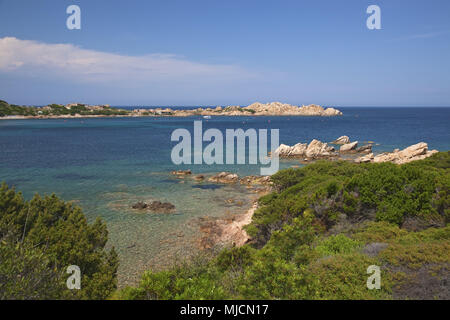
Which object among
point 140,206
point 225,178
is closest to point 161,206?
point 140,206

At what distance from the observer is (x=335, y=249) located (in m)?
11.0

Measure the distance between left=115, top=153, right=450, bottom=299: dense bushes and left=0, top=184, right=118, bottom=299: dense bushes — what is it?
6.01 feet

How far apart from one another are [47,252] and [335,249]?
33.0 ft

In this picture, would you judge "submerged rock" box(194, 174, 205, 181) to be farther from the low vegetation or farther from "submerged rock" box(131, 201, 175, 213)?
the low vegetation

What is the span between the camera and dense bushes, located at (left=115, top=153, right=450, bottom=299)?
7.35 meters

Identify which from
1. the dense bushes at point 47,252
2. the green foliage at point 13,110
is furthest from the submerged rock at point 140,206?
the green foliage at point 13,110

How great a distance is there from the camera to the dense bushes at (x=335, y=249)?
7.35 meters

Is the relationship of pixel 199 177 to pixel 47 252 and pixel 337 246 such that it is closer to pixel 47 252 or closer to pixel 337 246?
pixel 337 246

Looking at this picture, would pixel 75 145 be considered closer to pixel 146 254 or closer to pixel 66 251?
pixel 146 254

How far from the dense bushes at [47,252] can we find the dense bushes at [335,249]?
1.83 meters
